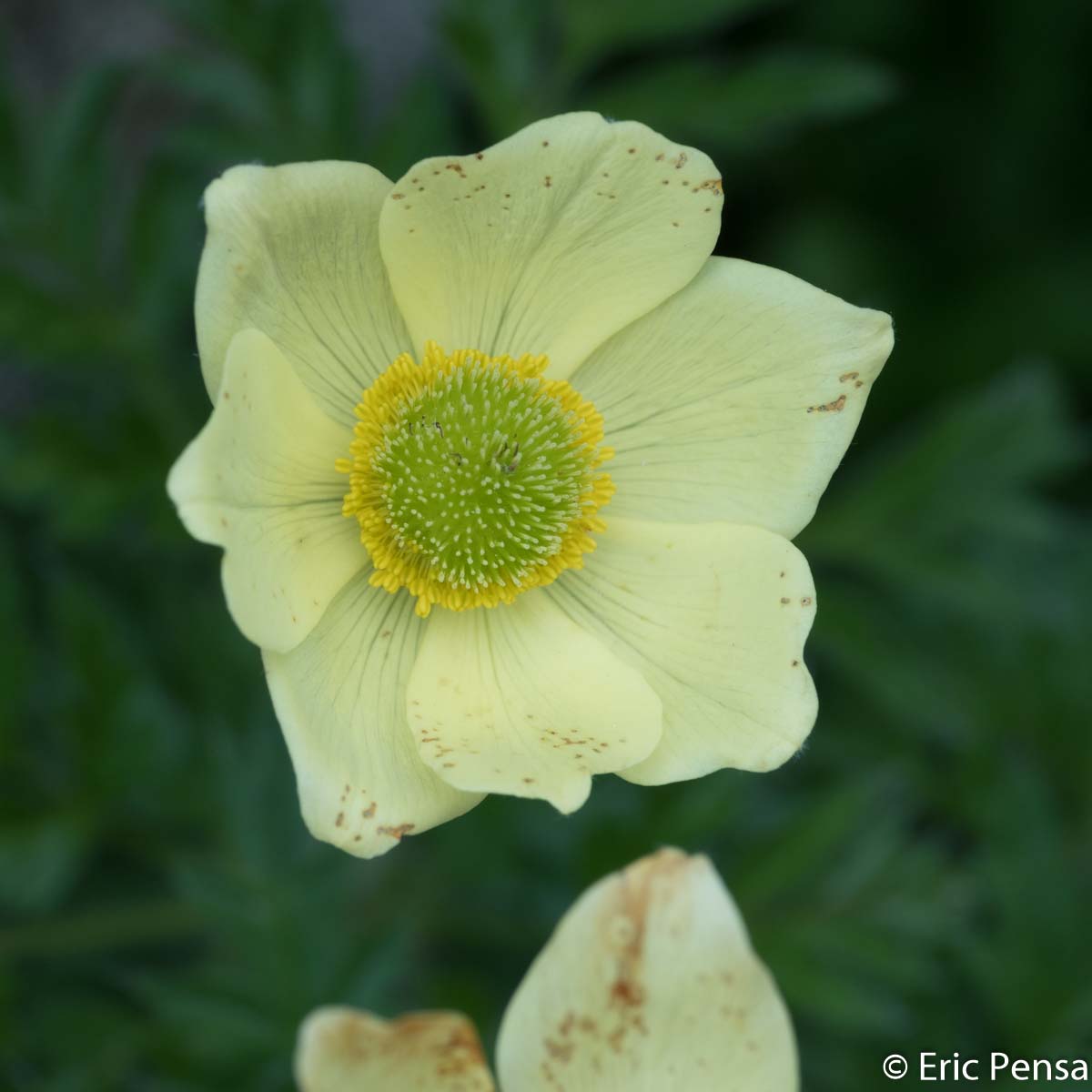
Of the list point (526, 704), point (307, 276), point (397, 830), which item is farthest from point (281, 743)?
point (307, 276)

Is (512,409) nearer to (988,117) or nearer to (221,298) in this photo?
(221,298)

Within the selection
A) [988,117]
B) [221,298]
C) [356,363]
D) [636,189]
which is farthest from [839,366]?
[988,117]

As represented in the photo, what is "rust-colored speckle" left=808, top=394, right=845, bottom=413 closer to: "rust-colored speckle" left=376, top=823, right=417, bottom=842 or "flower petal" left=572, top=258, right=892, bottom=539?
"flower petal" left=572, top=258, right=892, bottom=539

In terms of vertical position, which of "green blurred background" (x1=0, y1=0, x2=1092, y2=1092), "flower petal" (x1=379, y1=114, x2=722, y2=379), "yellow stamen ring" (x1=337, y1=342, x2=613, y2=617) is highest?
"flower petal" (x1=379, y1=114, x2=722, y2=379)

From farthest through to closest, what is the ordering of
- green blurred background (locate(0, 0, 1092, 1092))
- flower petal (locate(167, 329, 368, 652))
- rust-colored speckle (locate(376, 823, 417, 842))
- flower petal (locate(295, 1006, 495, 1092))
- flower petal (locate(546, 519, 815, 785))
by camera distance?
green blurred background (locate(0, 0, 1092, 1092)), flower petal (locate(546, 519, 815, 785)), rust-colored speckle (locate(376, 823, 417, 842)), flower petal (locate(167, 329, 368, 652)), flower petal (locate(295, 1006, 495, 1092))

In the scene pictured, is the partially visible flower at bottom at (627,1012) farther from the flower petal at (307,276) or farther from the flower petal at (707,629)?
the flower petal at (307,276)

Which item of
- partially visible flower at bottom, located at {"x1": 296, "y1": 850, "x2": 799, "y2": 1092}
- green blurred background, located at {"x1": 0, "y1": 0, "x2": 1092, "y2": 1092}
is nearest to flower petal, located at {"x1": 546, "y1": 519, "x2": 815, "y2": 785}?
partially visible flower at bottom, located at {"x1": 296, "y1": 850, "x2": 799, "y2": 1092}

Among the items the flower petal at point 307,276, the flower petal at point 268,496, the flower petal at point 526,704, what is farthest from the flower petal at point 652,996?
the flower petal at point 307,276
